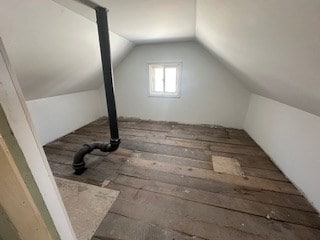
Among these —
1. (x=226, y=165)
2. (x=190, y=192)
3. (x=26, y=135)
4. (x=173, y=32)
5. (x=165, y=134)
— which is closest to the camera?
(x=26, y=135)

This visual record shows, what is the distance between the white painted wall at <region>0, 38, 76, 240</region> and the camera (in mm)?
389

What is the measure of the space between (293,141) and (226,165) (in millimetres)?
787

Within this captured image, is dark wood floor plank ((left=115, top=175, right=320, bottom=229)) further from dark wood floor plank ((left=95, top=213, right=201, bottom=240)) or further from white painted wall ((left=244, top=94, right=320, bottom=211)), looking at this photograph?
dark wood floor plank ((left=95, top=213, right=201, bottom=240))

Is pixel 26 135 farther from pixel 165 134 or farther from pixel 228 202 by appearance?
pixel 165 134

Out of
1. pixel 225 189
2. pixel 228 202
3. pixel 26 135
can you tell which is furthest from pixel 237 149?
pixel 26 135

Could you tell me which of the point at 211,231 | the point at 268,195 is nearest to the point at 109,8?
the point at 211,231

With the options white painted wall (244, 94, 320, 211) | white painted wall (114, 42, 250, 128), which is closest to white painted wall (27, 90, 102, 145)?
white painted wall (114, 42, 250, 128)

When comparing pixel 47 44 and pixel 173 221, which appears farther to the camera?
pixel 47 44

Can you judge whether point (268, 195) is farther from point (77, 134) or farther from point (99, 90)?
point (99, 90)

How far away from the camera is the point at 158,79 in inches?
140

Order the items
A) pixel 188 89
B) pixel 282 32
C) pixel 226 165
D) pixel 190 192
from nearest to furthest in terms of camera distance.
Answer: pixel 282 32, pixel 190 192, pixel 226 165, pixel 188 89

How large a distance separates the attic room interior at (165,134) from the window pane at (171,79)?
126mm

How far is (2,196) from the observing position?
35cm

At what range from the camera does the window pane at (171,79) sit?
3.40 metres
